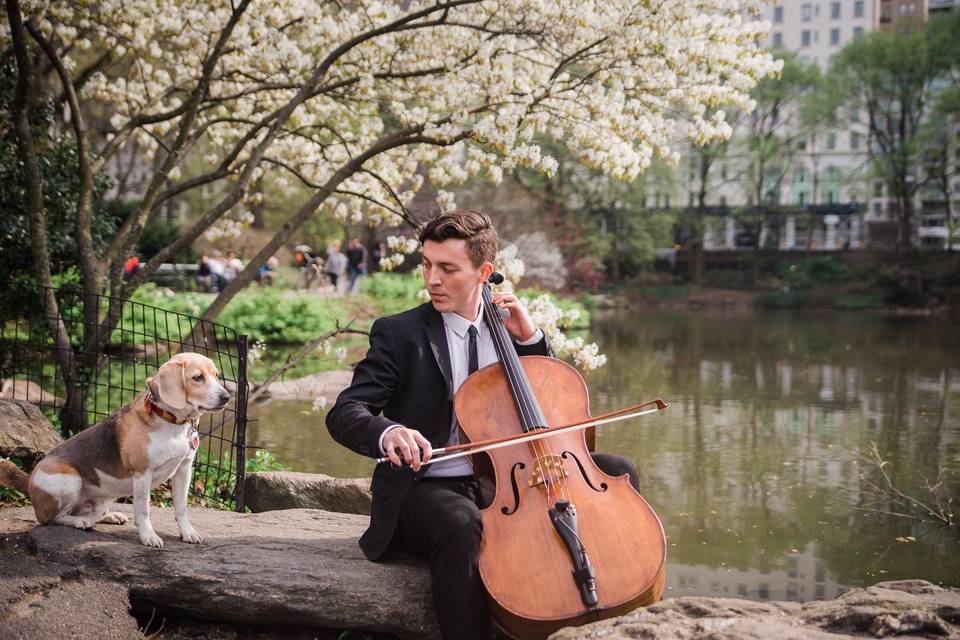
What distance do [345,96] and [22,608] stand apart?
6.13 meters

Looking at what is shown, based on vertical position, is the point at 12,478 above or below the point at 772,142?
below

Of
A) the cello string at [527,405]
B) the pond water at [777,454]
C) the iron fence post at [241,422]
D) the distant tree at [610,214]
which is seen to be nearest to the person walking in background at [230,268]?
the pond water at [777,454]

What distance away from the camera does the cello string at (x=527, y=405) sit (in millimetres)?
3156

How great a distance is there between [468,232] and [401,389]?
0.67 m

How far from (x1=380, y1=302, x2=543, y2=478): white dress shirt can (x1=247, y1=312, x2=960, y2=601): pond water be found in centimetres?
211

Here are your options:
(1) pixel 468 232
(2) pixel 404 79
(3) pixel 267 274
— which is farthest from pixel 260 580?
(3) pixel 267 274

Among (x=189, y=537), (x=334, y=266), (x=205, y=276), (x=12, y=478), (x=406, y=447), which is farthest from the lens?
(x=205, y=276)

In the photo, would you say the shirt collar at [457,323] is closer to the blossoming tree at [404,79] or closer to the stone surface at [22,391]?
the blossoming tree at [404,79]

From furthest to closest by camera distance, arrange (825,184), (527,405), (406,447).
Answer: (825,184) → (527,405) → (406,447)

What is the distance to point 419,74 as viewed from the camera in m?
7.89

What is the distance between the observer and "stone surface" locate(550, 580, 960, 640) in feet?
8.50

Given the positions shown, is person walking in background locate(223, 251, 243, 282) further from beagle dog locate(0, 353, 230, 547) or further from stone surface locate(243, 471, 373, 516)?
beagle dog locate(0, 353, 230, 547)

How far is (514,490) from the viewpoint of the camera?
10.5 ft

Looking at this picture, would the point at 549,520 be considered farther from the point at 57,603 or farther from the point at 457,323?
the point at 57,603
